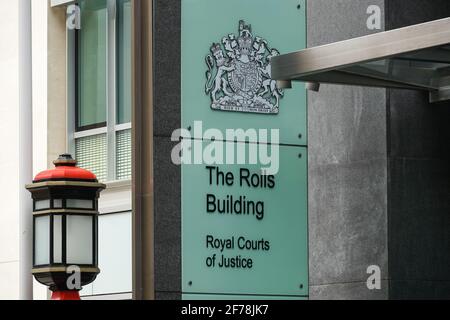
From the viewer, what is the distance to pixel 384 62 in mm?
10398

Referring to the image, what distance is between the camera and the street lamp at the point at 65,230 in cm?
1243

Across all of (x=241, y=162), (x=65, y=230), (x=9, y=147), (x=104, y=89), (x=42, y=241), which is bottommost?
(x=42, y=241)

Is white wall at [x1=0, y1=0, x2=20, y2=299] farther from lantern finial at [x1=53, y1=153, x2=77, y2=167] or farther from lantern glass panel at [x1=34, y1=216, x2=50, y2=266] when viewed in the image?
lantern glass panel at [x1=34, y1=216, x2=50, y2=266]

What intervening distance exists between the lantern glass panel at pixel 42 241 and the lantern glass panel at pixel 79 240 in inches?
8.2

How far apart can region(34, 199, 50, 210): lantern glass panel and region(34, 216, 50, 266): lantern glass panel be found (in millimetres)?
98

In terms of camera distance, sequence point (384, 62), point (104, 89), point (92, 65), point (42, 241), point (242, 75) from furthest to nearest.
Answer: point (92, 65) < point (104, 89) < point (42, 241) < point (242, 75) < point (384, 62)

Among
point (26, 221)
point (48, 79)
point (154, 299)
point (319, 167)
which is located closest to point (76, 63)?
point (48, 79)

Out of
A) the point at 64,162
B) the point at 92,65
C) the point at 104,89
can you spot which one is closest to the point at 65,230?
the point at 64,162

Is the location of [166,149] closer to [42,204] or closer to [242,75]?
[242,75]

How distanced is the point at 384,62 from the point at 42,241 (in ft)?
13.5

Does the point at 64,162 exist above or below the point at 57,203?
above

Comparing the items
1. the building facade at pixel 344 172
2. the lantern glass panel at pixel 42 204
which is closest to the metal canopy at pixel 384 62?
the building facade at pixel 344 172

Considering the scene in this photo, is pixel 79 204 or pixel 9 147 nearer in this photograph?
pixel 79 204

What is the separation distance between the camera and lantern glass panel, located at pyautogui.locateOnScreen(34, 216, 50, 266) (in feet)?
41.5
